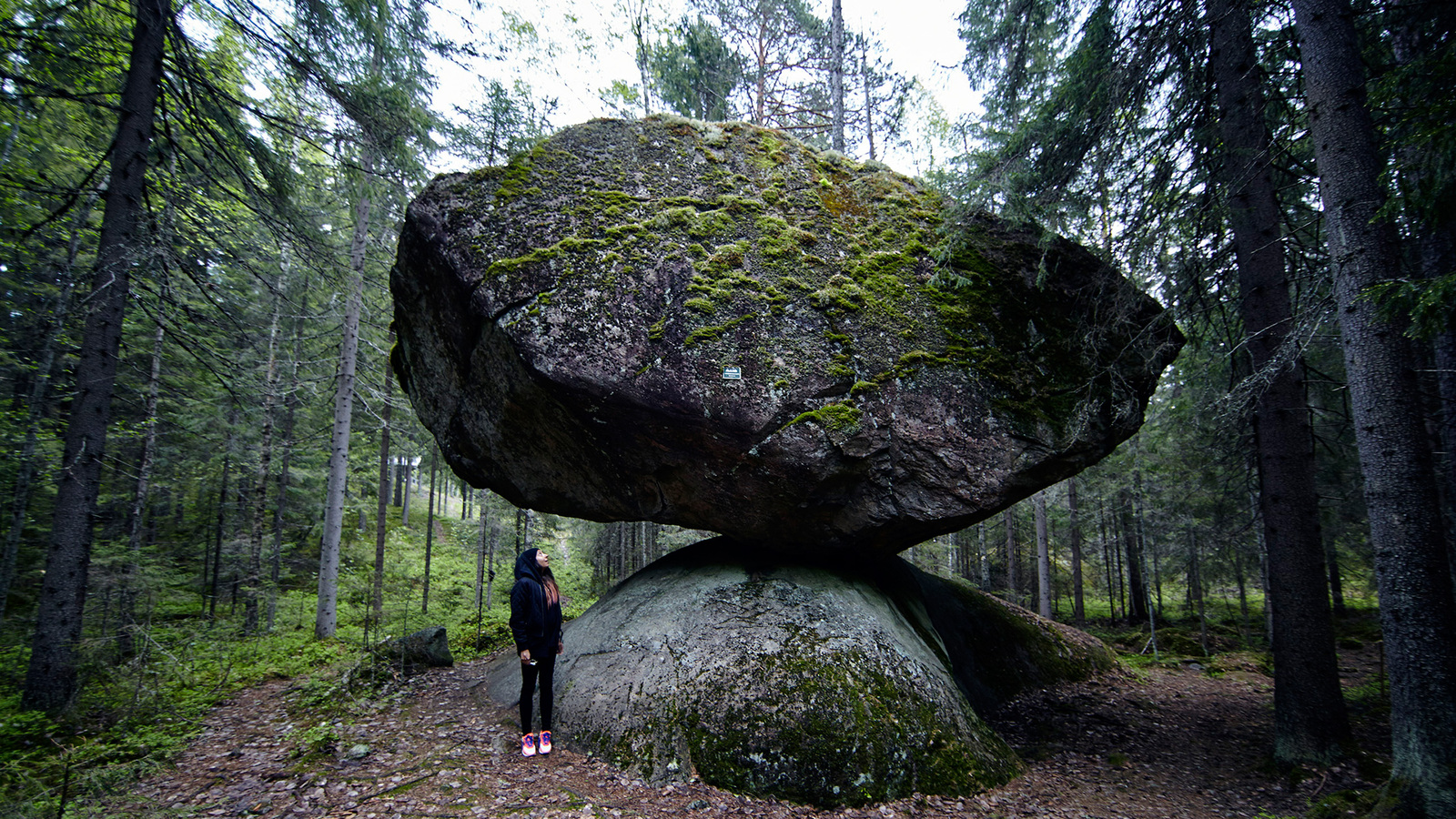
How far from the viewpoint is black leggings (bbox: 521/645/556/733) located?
5.14m

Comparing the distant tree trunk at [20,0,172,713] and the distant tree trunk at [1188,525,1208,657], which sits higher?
the distant tree trunk at [20,0,172,713]

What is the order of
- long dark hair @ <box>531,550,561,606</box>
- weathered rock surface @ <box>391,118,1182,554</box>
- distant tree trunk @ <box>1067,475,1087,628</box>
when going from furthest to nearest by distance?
distant tree trunk @ <box>1067,475,1087,628</box>, weathered rock surface @ <box>391,118,1182,554</box>, long dark hair @ <box>531,550,561,606</box>

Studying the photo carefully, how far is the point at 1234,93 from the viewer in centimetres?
598

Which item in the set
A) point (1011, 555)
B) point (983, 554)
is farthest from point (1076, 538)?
point (983, 554)

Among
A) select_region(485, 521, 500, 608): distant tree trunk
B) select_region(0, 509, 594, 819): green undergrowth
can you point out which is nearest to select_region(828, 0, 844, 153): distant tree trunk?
select_region(0, 509, 594, 819): green undergrowth

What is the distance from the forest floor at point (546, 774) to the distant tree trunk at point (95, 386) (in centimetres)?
160

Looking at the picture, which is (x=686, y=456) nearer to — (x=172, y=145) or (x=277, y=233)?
(x=277, y=233)

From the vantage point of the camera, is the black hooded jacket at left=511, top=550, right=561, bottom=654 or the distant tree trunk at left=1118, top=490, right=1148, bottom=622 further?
the distant tree trunk at left=1118, top=490, right=1148, bottom=622

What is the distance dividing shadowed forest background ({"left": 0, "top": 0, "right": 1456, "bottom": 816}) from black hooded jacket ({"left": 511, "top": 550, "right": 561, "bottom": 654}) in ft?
7.89

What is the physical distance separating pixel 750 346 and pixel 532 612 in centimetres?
334

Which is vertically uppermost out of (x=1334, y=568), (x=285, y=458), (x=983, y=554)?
(x=285, y=458)

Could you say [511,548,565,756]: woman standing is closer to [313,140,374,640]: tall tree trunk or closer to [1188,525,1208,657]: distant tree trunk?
[313,140,374,640]: tall tree trunk

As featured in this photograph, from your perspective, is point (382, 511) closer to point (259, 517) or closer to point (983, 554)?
point (259, 517)

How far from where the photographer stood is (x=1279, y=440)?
5.69 metres
